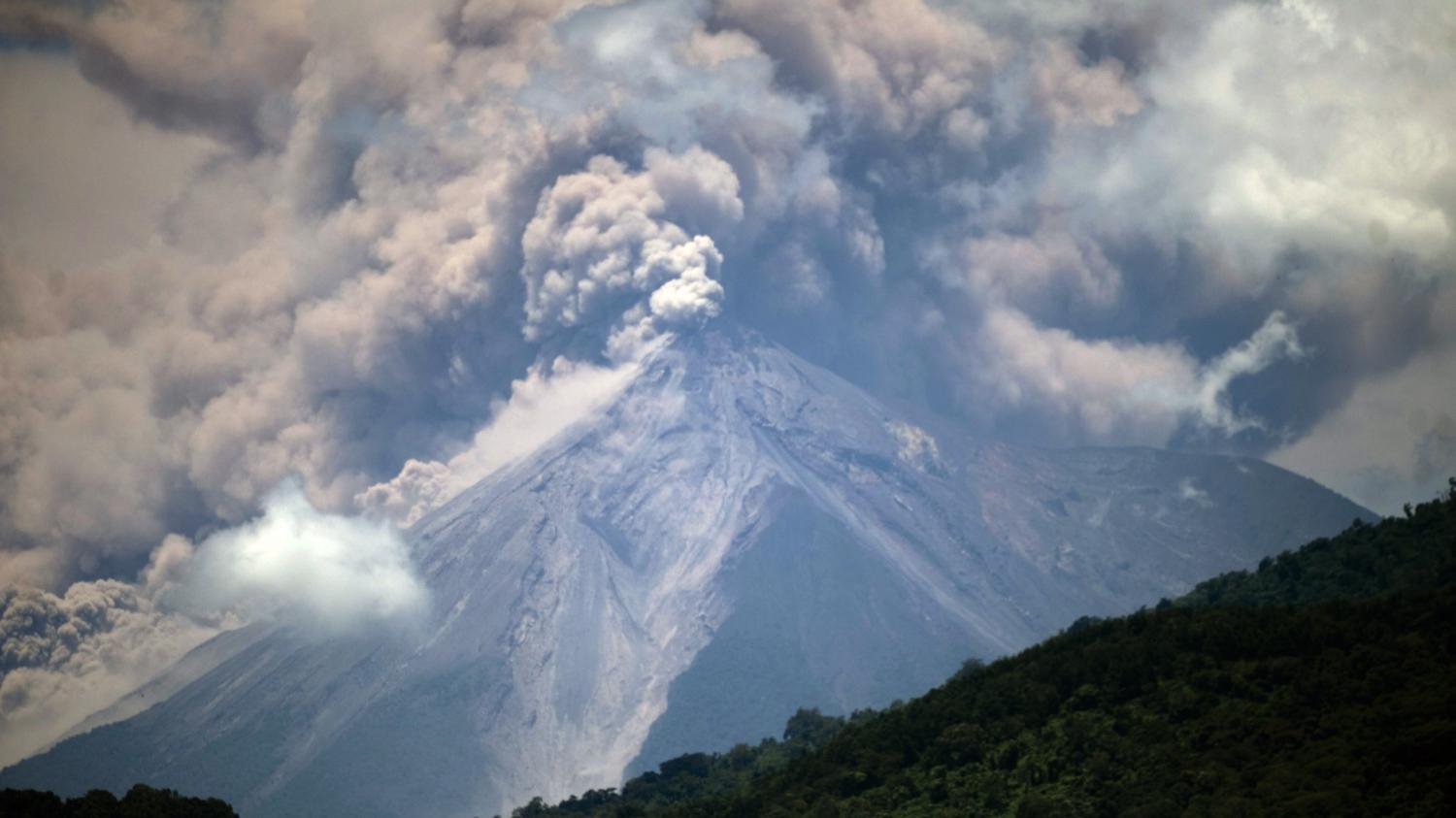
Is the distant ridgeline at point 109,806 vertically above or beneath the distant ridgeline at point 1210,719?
above

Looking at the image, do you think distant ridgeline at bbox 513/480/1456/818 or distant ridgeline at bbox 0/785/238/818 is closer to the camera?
distant ridgeline at bbox 513/480/1456/818

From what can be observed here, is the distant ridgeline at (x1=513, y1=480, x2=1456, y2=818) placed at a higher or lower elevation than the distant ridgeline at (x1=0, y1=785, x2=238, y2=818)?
lower

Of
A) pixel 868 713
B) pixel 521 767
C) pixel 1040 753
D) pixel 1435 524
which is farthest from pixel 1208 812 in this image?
pixel 521 767

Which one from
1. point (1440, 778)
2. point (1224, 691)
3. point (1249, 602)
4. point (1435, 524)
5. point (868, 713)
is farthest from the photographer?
point (868, 713)

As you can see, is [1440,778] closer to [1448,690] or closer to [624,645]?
[1448,690]

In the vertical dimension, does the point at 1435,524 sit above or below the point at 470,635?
below
